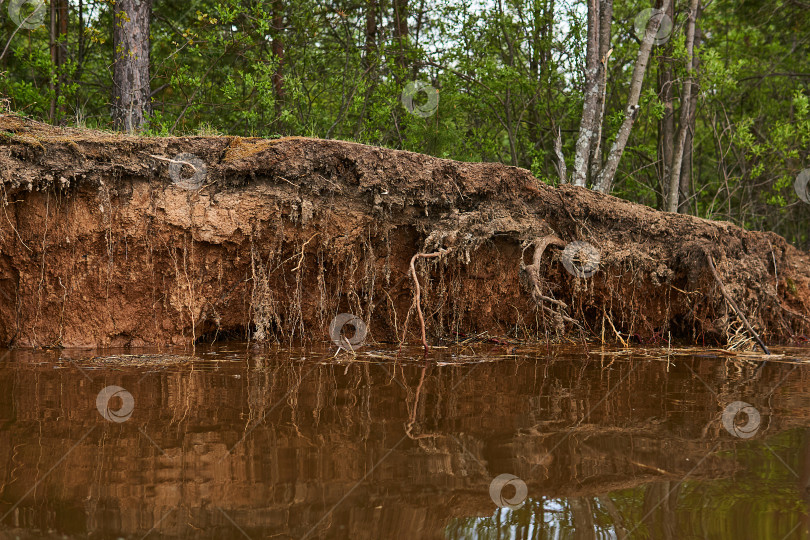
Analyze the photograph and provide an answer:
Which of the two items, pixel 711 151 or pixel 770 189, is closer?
pixel 770 189

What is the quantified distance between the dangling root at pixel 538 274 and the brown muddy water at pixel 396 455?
1.52 m

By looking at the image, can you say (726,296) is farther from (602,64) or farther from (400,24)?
(400,24)

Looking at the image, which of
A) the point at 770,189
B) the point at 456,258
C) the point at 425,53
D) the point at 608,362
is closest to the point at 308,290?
the point at 456,258

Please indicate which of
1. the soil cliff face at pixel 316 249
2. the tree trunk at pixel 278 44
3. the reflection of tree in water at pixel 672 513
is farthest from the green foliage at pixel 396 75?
the reflection of tree in water at pixel 672 513

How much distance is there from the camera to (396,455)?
9.19ft

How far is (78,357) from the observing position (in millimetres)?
5562

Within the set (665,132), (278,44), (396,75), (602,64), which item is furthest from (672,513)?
(665,132)

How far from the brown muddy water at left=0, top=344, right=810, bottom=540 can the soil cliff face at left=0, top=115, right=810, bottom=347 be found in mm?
1546

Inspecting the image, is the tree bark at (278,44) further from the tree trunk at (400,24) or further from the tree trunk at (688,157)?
the tree trunk at (688,157)

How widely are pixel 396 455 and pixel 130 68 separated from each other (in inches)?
312

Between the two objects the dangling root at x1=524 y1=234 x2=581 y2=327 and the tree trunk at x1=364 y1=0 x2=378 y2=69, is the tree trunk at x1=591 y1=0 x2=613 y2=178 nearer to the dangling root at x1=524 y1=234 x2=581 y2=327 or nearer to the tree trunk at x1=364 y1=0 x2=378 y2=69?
the dangling root at x1=524 y1=234 x2=581 y2=327

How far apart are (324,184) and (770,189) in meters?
13.0

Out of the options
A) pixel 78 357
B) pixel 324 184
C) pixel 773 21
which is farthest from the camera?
pixel 773 21

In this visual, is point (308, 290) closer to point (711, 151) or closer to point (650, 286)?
point (650, 286)
